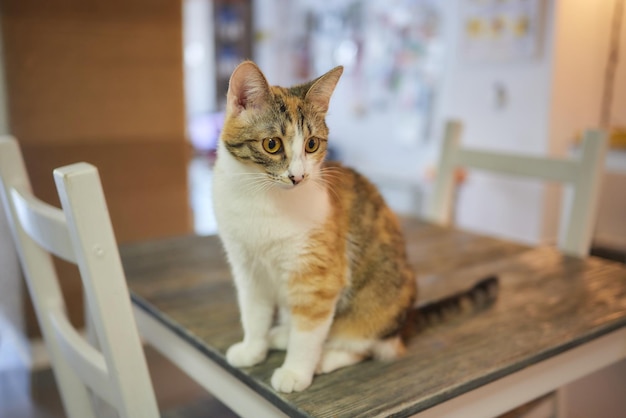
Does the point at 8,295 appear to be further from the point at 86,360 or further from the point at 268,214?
the point at 268,214

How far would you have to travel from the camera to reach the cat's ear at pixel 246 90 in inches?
26.0

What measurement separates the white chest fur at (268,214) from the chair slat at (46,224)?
20 centimetres

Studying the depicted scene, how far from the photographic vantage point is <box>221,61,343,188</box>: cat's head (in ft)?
2.23

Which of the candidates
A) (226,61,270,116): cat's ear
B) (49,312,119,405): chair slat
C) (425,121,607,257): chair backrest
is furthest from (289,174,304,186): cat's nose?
(425,121,607,257): chair backrest

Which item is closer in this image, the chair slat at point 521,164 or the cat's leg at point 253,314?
the cat's leg at point 253,314

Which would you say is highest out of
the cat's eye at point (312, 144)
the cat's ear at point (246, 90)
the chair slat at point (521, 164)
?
the cat's ear at point (246, 90)

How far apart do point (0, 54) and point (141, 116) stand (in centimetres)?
42

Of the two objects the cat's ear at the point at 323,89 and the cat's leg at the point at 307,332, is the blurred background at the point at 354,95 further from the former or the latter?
the cat's leg at the point at 307,332

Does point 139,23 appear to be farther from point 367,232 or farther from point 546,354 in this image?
point 546,354

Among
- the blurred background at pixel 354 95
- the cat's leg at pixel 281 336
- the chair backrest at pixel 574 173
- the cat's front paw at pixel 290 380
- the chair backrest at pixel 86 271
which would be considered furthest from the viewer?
the blurred background at pixel 354 95

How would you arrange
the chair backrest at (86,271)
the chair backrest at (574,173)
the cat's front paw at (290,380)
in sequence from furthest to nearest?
the chair backrest at (574,173) → the cat's front paw at (290,380) → the chair backrest at (86,271)

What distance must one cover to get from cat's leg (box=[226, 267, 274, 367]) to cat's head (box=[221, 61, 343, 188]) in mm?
175

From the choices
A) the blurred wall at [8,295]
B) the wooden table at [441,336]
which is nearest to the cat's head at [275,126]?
the wooden table at [441,336]

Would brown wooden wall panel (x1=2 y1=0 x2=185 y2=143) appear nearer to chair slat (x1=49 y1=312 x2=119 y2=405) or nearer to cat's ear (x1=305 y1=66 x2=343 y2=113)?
chair slat (x1=49 y1=312 x2=119 y2=405)
